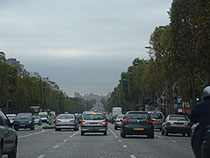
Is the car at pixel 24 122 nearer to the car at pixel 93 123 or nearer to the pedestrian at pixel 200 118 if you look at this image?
the car at pixel 93 123

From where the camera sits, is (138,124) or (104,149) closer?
(104,149)

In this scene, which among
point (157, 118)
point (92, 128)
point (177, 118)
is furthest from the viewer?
point (157, 118)

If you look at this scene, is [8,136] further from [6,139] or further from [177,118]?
[177,118]

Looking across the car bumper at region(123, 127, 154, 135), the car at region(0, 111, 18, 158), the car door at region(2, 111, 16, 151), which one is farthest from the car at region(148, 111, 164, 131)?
the car door at region(2, 111, 16, 151)

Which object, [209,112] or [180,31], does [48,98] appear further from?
[209,112]

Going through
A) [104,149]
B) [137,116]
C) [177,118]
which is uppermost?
[137,116]

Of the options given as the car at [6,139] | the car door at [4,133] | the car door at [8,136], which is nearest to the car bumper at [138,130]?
the car at [6,139]

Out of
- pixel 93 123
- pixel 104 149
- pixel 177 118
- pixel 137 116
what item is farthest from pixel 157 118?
pixel 104 149

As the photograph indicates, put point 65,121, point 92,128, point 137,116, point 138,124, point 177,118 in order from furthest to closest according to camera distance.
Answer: point 65,121 < point 177,118 < point 92,128 < point 137,116 < point 138,124

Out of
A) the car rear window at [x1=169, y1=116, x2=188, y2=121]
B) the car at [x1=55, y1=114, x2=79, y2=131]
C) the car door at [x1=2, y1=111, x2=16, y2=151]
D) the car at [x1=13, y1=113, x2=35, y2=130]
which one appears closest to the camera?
the car door at [x1=2, y1=111, x2=16, y2=151]

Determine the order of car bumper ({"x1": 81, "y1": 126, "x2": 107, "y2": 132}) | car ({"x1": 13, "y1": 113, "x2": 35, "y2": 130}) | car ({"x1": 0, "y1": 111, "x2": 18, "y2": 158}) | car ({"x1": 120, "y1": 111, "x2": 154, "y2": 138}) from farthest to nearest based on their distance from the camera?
car ({"x1": 13, "y1": 113, "x2": 35, "y2": 130}) < car bumper ({"x1": 81, "y1": 126, "x2": 107, "y2": 132}) < car ({"x1": 120, "y1": 111, "x2": 154, "y2": 138}) < car ({"x1": 0, "y1": 111, "x2": 18, "y2": 158})

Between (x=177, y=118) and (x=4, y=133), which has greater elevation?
(x=177, y=118)

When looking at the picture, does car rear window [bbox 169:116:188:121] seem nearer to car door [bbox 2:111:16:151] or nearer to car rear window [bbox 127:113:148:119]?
car rear window [bbox 127:113:148:119]

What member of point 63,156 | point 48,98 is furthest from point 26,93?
point 63,156
